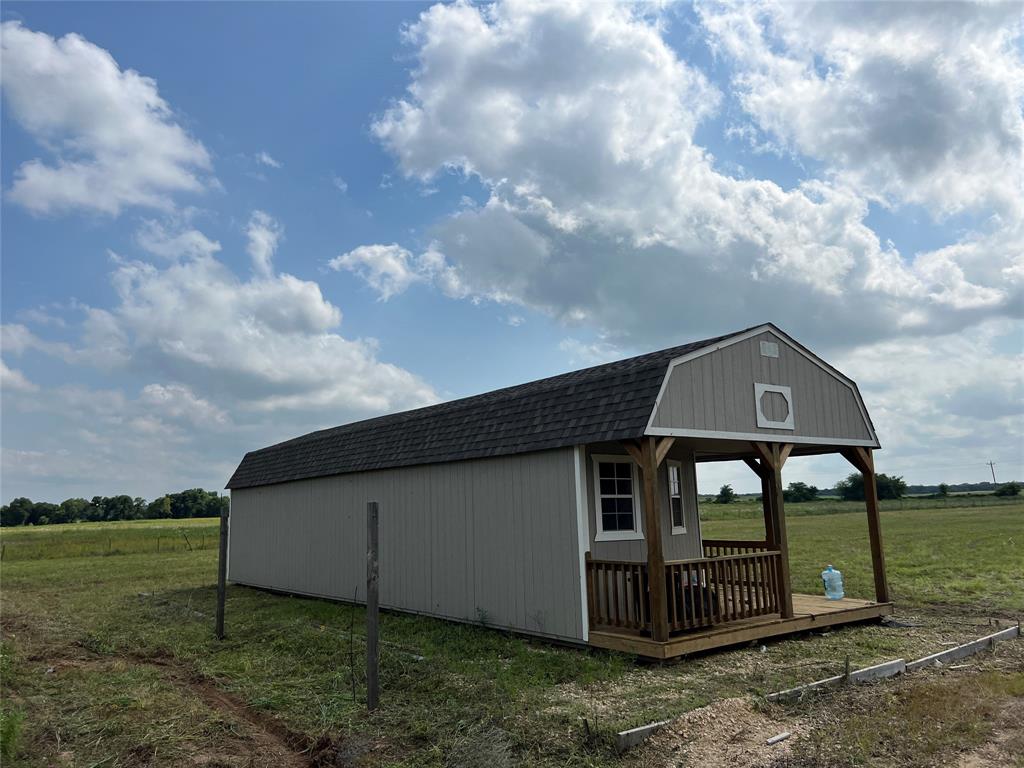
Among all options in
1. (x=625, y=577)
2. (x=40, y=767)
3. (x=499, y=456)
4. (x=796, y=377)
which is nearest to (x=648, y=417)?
(x=625, y=577)

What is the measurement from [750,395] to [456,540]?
464cm

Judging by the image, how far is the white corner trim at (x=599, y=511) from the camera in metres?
9.56

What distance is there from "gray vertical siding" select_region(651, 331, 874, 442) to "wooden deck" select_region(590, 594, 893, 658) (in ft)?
7.82

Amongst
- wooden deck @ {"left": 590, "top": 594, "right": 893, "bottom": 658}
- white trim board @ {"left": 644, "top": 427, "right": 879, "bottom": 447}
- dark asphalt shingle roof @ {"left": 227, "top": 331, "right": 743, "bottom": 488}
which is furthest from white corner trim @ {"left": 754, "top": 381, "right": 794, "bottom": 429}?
wooden deck @ {"left": 590, "top": 594, "right": 893, "bottom": 658}

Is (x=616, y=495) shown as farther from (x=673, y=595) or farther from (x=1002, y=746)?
(x=1002, y=746)

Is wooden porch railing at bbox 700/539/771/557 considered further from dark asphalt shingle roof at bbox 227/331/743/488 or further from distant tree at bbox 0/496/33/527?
distant tree at bbox 0/496/33/527

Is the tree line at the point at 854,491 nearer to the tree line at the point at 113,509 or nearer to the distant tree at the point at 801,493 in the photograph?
the distant tree at the point at 801,493

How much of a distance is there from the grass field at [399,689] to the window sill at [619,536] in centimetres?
165

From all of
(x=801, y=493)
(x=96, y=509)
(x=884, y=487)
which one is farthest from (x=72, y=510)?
(x=884, y=487)

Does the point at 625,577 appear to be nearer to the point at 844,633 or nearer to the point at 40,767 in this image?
the point at 844,633

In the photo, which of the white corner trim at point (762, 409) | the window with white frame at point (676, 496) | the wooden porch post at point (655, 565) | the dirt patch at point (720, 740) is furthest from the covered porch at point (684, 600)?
the dirt patch at point (720, 740)

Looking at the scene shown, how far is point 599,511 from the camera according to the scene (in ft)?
31.6

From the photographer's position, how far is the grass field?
17.3 feet

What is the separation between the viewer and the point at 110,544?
103ft
